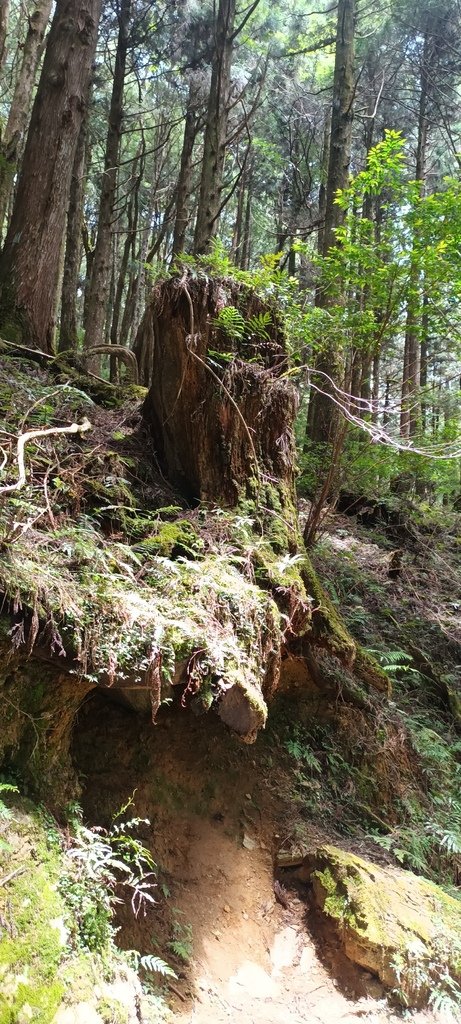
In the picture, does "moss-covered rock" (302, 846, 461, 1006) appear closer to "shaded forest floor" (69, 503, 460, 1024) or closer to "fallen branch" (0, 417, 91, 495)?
"shaded forest floor" (69, 503, 460, 1024)

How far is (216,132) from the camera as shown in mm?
10023

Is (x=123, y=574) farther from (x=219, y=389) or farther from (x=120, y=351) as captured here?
(x=120, y=351)

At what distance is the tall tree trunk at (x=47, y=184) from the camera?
6.77m

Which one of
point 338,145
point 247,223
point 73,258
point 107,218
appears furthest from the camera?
point 247,223

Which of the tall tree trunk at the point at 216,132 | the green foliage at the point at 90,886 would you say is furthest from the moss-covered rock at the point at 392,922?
the tall tree trunk at the point at 216,132

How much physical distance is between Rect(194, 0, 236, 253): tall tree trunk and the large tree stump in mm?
5668

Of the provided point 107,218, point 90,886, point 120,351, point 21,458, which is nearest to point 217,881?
point 90,886

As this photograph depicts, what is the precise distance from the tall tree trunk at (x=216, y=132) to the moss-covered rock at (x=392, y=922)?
9.18 metres

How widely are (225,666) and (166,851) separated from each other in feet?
5.00

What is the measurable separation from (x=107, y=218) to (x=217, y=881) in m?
11.7

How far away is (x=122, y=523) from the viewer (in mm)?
4125

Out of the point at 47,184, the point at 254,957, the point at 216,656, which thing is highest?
the point at 47,184

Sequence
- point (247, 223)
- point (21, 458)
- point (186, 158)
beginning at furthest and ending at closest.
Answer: point (247, 223)
point (186, 158)
point (21, 458)

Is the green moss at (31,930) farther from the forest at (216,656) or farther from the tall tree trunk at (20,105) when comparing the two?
the tall tree trunk at (20,105)
